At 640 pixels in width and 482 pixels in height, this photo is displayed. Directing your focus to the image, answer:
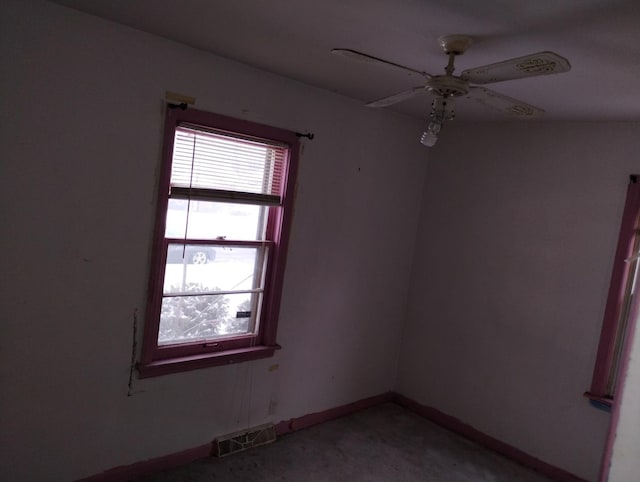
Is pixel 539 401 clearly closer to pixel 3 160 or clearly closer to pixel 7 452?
pixel 7 452

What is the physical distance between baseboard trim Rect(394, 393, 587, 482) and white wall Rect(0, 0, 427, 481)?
57.7 inches

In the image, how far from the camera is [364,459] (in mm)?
3553

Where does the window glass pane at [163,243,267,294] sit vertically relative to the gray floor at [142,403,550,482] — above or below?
above

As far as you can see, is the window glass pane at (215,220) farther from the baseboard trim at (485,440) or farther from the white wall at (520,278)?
the baseboard trim at (485,440)

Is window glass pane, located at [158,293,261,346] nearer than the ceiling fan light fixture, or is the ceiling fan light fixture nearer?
the ceiling fan light fixture

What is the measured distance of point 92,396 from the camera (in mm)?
2734

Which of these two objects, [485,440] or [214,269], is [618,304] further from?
[214,269]

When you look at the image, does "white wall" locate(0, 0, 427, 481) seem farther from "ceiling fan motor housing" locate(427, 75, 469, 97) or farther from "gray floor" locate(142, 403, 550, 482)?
"ceiling fan motor housing" locate(427, 75, 469, 97)

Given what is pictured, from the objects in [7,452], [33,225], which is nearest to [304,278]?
[33,225]

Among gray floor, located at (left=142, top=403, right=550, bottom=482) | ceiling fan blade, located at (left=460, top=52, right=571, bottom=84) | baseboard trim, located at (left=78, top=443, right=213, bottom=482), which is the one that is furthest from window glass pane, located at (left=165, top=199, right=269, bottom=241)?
ceiling fan blade, located at (left=460, top=52, right=571, bottom=84)

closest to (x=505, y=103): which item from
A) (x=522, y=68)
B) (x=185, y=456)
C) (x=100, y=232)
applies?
(x=522, y=68)

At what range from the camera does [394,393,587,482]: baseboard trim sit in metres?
3.57

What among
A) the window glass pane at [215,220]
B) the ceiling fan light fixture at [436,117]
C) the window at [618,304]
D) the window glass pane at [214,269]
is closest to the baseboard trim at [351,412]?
the window at [618,304]

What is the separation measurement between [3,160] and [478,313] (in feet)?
11.8
